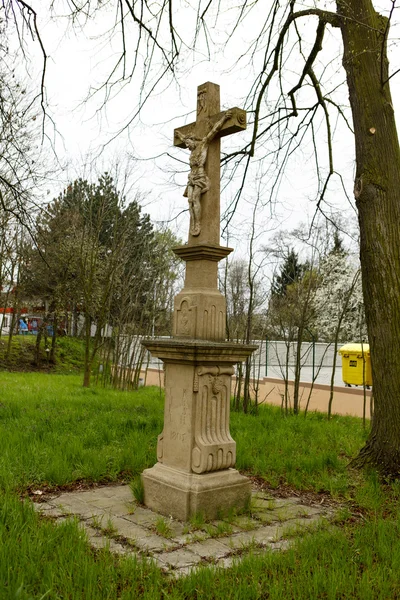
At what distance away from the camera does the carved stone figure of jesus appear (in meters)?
5.27

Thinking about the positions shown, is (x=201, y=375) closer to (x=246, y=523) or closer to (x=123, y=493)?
(x=246, y=523)

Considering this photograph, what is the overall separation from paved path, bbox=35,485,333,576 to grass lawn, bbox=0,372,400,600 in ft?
0.78

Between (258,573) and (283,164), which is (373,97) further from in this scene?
(258,573)

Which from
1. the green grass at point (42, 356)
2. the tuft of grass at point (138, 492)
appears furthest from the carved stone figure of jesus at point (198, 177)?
the green grass at point (42, 356)

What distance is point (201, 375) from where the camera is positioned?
4.84m

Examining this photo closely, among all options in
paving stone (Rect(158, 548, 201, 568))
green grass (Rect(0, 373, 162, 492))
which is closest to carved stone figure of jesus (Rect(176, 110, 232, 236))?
green grass (Rect(0, 373, 162, 492))

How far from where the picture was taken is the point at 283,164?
8.82 meters

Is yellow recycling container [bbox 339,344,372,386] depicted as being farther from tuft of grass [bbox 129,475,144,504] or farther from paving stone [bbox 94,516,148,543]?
paving stone [bbox 94,516,148,543]

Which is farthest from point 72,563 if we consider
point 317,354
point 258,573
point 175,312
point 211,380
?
point 317,354

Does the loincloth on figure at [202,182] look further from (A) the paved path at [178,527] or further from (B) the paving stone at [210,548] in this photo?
(B) the paving stone at [210,548]

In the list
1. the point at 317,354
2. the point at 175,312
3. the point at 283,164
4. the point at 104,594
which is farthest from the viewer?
the point at 317,354

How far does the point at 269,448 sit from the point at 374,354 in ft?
5.76

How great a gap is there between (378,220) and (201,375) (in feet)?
9.23

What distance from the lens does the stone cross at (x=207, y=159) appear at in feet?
17.1
